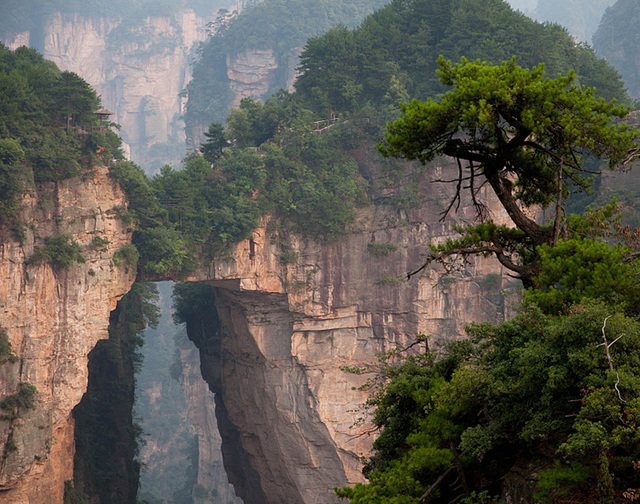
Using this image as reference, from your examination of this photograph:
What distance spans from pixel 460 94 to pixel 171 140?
8095cm

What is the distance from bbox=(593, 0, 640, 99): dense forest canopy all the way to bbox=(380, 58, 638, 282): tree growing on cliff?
151 feet

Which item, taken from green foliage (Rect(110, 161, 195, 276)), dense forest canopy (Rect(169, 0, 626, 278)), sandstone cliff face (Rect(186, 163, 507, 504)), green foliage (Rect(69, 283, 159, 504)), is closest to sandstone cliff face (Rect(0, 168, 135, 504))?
green foliage (Rect(110, 161, 195, 276))

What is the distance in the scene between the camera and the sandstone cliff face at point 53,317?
18.4 meters

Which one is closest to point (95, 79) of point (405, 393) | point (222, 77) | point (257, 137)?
point (222, 77)

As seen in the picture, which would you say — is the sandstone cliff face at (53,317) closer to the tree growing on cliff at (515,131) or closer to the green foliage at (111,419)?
the green foliage at (111,419)

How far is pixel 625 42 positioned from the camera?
53156mm

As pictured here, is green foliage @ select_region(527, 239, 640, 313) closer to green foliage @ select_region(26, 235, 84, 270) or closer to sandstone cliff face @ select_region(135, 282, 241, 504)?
green foliage @ select_region(26, 235, 84, 270)

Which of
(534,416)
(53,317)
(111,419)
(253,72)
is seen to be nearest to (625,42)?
(253,72)

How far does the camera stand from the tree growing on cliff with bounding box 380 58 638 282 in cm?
825

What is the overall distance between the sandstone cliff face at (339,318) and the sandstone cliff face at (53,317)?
179 inches

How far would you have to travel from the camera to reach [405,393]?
353 inches

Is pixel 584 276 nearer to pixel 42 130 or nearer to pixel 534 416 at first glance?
pixel 534 416

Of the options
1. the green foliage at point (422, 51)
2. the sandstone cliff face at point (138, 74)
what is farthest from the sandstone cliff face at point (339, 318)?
the sandstone cliff face at point (138, 74)

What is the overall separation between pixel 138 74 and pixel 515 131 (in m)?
82.2
